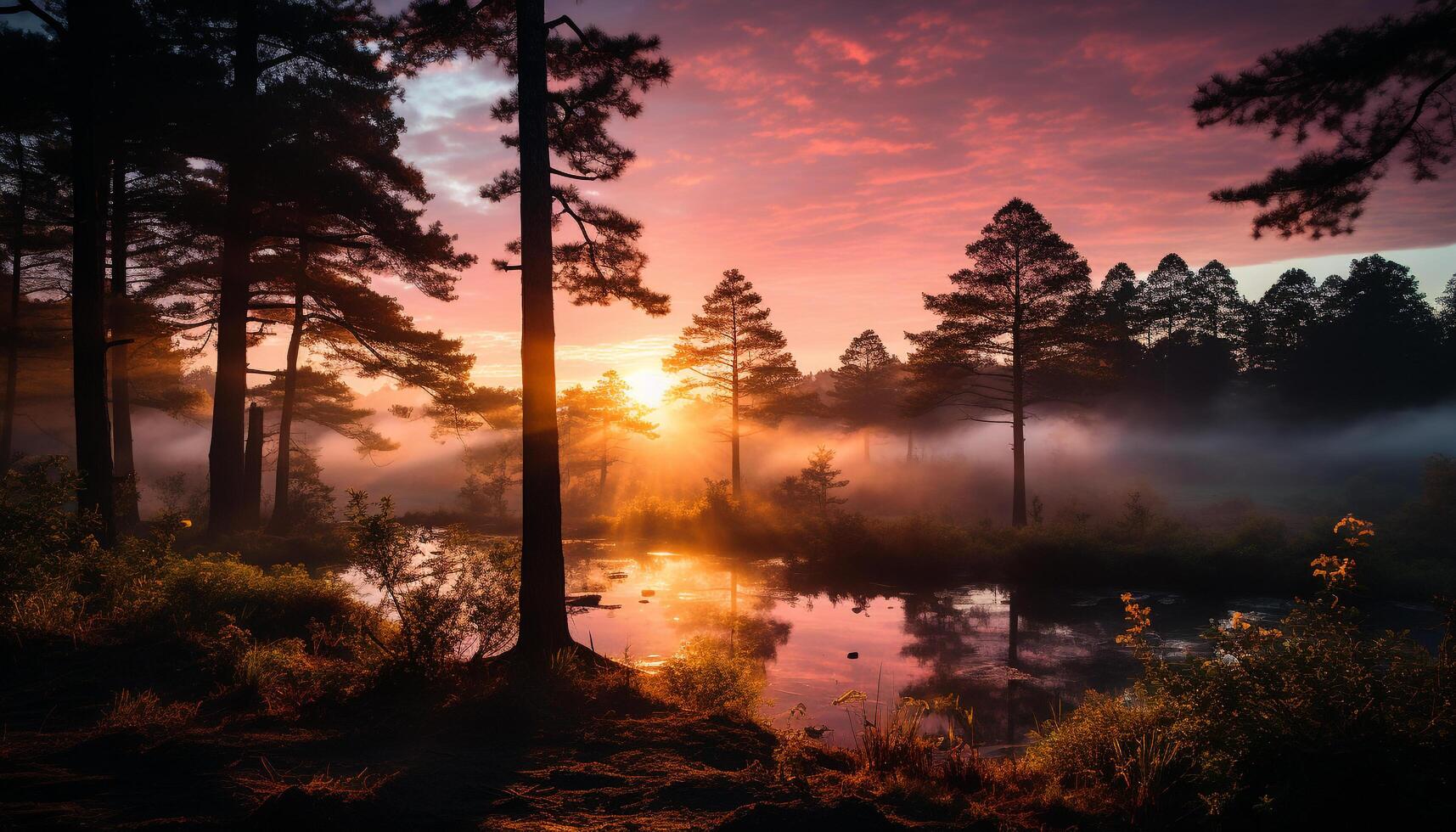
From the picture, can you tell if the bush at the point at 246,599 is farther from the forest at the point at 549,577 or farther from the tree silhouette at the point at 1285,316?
the tree silhouette at the point at 1285,316

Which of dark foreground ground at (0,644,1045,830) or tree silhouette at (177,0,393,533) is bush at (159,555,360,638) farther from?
tree silhouette at (177,0,393,533)

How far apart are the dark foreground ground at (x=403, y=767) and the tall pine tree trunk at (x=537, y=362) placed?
1.42 metres

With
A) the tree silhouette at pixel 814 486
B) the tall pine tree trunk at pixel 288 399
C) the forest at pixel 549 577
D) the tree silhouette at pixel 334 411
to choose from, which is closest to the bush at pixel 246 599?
the forest at pixel 549 577

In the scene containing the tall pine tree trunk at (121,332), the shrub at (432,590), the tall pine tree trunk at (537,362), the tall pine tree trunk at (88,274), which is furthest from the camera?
the tall pine tree trunk at (121,332)

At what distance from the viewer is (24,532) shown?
7.88 meters

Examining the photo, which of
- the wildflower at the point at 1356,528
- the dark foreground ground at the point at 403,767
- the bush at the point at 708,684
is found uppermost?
the wildflower at the point at 1356,528

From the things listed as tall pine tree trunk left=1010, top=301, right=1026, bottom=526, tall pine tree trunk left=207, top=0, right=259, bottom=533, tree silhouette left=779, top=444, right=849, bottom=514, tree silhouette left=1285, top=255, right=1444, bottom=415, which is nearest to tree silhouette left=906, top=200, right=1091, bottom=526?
tall pine tree trunk left=1010, top=301, right=1026, bottom=526

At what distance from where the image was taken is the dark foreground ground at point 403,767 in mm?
4066

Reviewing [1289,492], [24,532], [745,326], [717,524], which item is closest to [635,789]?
[24,532]

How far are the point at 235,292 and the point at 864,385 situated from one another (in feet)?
140

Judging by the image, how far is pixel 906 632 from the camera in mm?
13938

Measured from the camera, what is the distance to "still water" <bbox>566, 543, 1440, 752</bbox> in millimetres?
10102

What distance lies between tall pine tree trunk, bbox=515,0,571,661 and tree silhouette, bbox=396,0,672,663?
1cm

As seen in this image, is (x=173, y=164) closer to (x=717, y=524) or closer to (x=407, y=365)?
(x=407, y=365)
